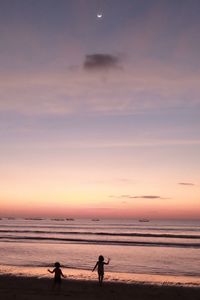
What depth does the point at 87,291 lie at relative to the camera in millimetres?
20703

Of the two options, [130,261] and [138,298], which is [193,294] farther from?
[130,261]

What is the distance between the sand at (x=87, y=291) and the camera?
19.2m

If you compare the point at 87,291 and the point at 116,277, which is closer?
the point at 87,291

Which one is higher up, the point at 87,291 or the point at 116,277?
the point at 116,277

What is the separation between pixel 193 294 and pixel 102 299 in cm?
498

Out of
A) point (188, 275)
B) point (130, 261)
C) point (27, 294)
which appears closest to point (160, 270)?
point (188, 275)

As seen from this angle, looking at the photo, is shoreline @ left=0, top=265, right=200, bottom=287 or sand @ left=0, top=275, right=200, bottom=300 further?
shoreline @ left=0, top=265, right=200, bottom=287

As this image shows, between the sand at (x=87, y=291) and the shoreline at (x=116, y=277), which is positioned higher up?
the shoreline at (x=116, y=277)

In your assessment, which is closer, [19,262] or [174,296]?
[174,296]

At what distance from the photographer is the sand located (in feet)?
63.0

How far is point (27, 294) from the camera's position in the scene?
19.4 meters

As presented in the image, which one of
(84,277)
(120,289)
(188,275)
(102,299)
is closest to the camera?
(102,299)

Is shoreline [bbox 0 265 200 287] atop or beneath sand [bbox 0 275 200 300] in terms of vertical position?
atop

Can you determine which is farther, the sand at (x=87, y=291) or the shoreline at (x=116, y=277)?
the shoreline at (x=116, y=277)
